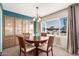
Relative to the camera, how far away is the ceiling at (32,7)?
1.51 metres

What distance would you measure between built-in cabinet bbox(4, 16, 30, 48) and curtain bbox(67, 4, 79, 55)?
90 centimetres

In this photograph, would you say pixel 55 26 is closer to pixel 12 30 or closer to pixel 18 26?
pixel 18 26

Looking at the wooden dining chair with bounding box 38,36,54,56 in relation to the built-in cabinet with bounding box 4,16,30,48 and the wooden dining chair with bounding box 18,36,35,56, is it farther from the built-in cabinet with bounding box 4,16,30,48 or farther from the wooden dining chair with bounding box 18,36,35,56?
the built-in cabinet with bounding box 4,16,30,48

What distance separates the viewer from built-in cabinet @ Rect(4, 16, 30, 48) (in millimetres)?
1518

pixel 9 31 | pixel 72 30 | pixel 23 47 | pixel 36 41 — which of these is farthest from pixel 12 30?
pixel 72 30

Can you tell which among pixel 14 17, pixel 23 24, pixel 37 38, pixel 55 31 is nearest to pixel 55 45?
pixel 55 31

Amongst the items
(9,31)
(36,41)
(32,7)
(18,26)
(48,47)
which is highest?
(32,7)

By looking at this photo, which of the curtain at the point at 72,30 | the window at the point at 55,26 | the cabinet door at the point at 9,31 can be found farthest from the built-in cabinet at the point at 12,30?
the curtain at the point at 72,30

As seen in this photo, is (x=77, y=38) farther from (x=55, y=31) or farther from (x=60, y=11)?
(x=60, y=11)

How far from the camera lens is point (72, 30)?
1618mm

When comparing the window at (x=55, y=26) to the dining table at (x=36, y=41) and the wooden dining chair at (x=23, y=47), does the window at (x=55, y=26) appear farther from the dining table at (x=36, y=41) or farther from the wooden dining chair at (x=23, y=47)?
the wooden dining chair at (x=23, y=47)

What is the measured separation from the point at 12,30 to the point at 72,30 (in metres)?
1.26

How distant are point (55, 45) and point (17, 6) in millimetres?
1114

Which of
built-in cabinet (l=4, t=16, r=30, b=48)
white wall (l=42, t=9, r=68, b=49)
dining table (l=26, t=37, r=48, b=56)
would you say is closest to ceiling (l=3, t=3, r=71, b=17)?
white wall (l=42, t=9, r=68, b=49)
